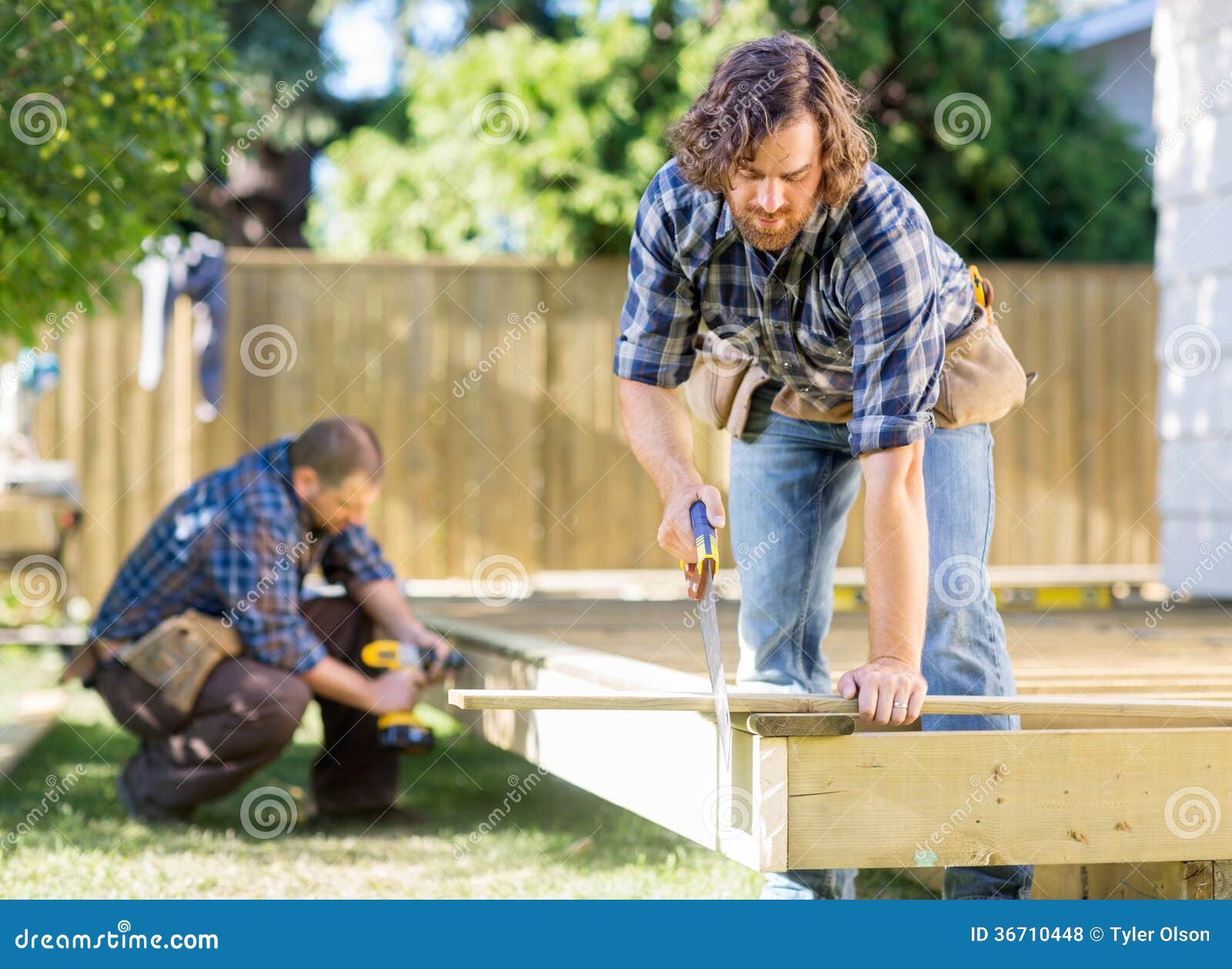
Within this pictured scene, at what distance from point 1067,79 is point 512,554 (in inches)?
210

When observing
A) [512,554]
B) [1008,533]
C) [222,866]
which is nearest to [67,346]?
[512,554]

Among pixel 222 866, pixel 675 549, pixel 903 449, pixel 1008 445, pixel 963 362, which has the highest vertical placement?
pixel 1008 445

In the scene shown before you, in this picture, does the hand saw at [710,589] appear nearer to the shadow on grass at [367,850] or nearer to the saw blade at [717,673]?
the saw blade at [717,673]

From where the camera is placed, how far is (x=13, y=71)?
3408 millimetres

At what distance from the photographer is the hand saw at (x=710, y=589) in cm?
202

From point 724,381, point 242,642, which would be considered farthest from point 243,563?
point 724,381

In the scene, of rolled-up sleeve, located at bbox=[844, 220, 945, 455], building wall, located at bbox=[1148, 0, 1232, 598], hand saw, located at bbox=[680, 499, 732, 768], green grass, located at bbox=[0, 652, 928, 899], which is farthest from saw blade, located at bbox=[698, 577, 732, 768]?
building wall, located at bbox=[1148, 0, 1232, 598]

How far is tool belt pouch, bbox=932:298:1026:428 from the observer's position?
235 cm

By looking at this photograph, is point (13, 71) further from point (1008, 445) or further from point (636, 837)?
point (1008, 445)

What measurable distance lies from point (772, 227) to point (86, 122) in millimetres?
2252

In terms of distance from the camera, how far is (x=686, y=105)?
28.2ft

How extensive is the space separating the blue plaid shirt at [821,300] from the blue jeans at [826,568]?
17 cm

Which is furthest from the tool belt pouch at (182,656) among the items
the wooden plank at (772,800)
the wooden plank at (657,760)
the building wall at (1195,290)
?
the building wall at (1195,290)

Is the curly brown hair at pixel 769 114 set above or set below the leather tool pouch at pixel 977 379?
above
